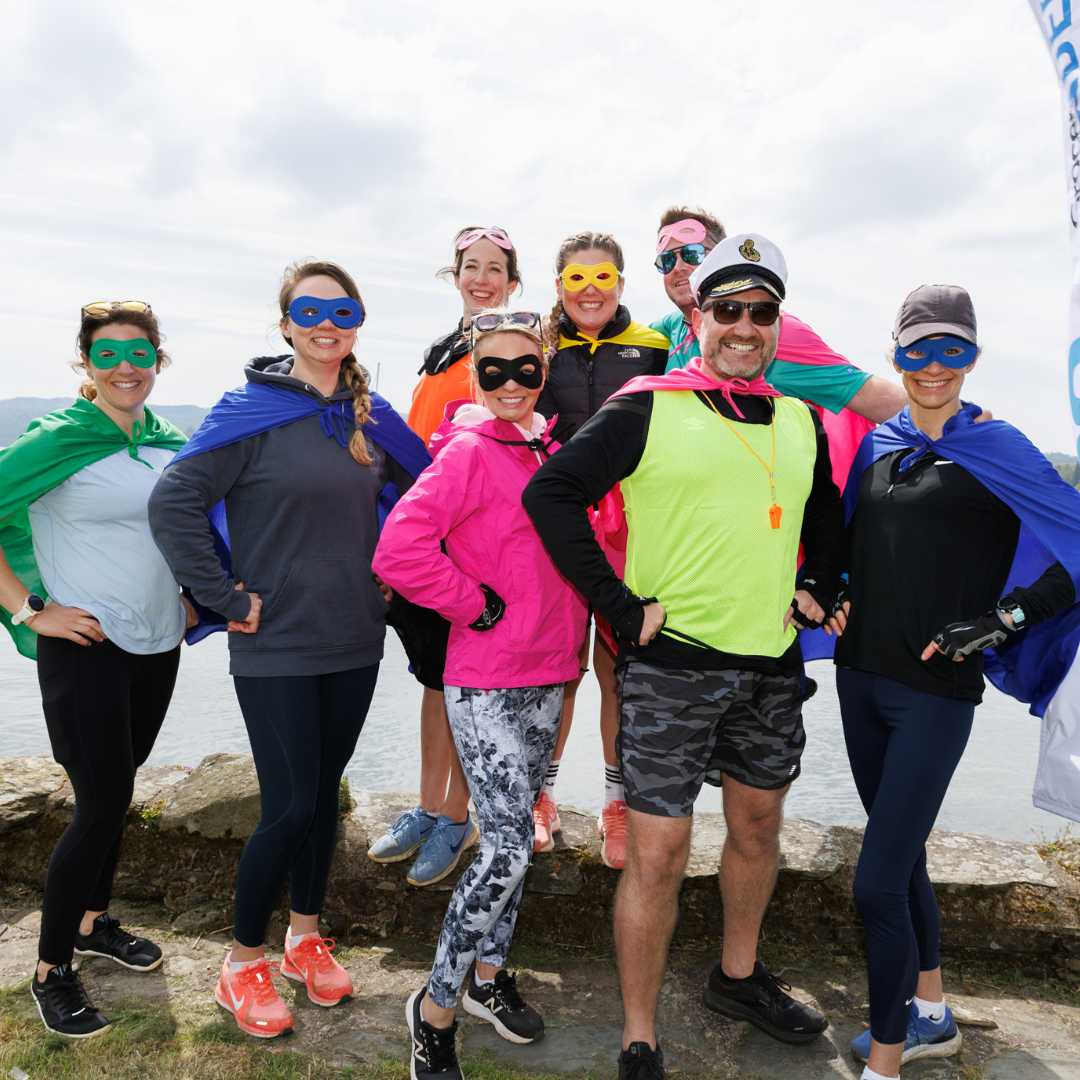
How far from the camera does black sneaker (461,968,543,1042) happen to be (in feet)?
10.5

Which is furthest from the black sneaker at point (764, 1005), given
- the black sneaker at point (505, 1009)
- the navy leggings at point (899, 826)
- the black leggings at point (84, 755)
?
the black leggings at point (84, 755)

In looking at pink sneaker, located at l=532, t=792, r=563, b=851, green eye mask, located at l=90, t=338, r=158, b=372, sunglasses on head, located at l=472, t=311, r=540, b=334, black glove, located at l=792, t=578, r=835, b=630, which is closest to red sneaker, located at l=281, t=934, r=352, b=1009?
pink sneaker, located at l=532, t=792, r=563, b=851

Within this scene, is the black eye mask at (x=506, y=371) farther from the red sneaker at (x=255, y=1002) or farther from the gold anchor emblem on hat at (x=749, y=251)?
the red sneaker at (x=255, y=1002)

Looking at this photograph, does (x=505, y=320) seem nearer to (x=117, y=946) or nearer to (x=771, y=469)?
(x=771, y=469)

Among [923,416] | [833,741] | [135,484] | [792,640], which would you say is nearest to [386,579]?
[135,484]

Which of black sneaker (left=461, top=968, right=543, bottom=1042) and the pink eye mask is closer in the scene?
black sneaker (left=461, top=968, right=543, bottom=1042)

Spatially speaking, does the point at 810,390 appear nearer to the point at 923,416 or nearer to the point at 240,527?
the point at 923,416

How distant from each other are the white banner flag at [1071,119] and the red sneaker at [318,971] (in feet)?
10.5

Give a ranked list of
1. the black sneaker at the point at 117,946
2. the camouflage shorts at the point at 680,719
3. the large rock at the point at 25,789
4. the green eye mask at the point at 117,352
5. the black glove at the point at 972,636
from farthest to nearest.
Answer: the large rock at the point at 25,789 < the black sneaker at the point at 117,946 < the green eye mask at the point at 117,352 < the camouflage shorts at the point at 680,719 < the black glove at the point at 972,636

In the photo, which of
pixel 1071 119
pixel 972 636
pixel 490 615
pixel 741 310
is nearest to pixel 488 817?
pixel 490 615

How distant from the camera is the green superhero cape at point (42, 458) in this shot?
324 centimetres

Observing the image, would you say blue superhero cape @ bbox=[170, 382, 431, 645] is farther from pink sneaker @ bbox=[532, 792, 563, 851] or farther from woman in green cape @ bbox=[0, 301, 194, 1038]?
pink sneaker @ bbox=[532, 792, 563, 851]

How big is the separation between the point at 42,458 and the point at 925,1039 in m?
3.57

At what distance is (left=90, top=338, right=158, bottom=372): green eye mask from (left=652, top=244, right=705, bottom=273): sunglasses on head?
6.84ft
